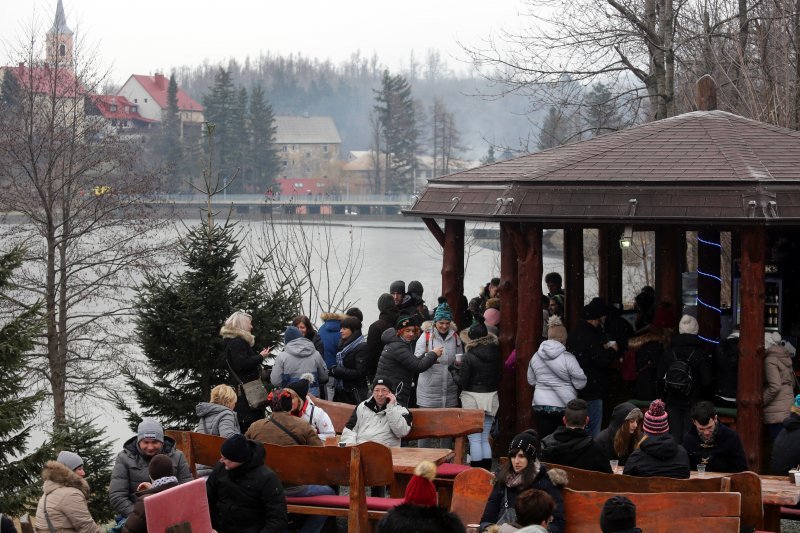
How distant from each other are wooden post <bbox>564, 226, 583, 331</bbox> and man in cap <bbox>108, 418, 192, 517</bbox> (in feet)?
24.3

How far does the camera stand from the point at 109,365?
3347 cm

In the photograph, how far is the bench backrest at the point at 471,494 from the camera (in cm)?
820

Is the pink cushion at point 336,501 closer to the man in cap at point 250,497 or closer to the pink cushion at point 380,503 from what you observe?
the pink cushion at point 380,503

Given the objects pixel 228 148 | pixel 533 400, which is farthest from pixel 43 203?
pixel 228 148

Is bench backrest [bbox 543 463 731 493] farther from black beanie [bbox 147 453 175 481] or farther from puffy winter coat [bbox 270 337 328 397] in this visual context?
puffy winter coat [bbox 270 337 328 397]

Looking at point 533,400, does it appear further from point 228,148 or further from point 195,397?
point 228,148

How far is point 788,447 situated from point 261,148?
312 ft

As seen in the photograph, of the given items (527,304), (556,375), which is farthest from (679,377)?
(527,304)

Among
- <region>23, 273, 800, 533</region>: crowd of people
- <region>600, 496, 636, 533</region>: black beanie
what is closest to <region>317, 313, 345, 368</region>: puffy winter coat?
<region>23, 273, 800, 533</region>: crowd of people

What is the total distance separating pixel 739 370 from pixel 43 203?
20648 millimetres

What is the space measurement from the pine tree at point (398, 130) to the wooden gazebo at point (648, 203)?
300ft

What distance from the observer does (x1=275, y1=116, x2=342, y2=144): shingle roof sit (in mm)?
162125

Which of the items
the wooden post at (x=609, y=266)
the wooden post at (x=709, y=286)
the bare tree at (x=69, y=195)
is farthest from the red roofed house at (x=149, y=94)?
the wooden post at (x=709, y=286)

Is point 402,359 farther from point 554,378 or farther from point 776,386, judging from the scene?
point 776,386
